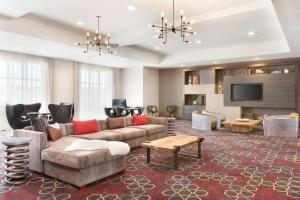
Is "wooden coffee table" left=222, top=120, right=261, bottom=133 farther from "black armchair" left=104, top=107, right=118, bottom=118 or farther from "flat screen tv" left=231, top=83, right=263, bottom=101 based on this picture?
"black armchair" left=104, top=107, right=118, bottom=118

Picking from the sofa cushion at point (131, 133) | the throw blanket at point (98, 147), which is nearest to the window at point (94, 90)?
the sofa cushion at point (131, 133)

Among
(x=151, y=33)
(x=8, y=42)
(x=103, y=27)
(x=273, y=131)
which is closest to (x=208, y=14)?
(x=151, y=33)

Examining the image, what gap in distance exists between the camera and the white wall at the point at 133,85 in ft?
39.2

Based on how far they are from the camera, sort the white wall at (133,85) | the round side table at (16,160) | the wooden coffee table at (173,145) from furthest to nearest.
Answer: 1. the white wall at (133,85)
2. the wooden coffee table at (173,145)
3. the round side table at (16,160)

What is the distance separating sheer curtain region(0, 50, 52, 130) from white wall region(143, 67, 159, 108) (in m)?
4.70

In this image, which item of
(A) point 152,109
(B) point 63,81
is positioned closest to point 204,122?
(A) point 152,109

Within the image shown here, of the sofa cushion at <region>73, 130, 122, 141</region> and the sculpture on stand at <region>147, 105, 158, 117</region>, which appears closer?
the sofa cushion at <region>73, 130, 122, 141</region>

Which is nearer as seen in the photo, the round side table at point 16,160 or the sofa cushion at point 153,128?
the round side table at point 16,160

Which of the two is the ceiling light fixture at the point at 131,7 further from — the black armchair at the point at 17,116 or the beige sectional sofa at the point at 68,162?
the black armchair at the point at 17,116

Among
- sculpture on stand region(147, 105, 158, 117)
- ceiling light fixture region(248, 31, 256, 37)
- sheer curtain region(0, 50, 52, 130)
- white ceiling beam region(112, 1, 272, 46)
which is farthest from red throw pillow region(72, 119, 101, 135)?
sculpture on stand region(147, 105, 158, 117)

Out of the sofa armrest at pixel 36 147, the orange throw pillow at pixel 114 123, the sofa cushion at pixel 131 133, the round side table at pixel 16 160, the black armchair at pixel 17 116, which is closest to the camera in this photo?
the round side table at pixel 16 160

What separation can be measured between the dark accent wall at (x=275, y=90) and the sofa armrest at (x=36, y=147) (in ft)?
29.9

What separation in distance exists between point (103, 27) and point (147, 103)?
20.5 ft

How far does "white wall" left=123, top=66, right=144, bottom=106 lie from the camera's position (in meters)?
12.0
